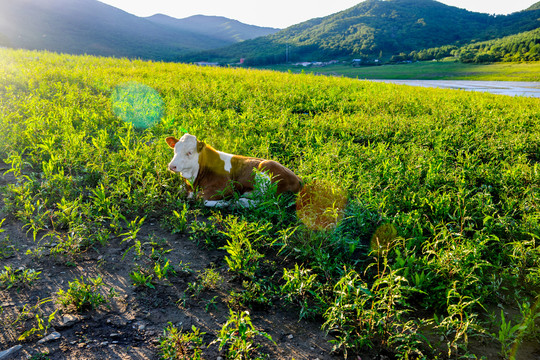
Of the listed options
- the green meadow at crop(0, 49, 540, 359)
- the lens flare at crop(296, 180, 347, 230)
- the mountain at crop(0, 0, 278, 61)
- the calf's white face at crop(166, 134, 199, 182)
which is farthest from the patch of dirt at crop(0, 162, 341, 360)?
the mountain at crop(0, 0, 278, 61)

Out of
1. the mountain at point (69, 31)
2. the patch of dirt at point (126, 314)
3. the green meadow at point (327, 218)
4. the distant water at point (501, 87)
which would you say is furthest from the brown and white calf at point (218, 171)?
the mountain at point (69, 31)

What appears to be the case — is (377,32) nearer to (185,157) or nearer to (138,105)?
(138,105)

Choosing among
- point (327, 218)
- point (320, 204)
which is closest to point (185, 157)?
point (320, 204)

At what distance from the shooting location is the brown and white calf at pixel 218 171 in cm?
458

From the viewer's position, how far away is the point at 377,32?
14388 cm

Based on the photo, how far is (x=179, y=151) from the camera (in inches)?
181

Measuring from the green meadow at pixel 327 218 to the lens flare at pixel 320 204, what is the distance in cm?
3

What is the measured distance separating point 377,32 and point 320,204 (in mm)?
164361

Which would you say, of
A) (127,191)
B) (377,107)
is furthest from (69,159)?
(377,107)

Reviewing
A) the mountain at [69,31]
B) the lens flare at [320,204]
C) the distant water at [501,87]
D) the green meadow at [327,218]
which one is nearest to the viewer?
the green meadow at [327,218]

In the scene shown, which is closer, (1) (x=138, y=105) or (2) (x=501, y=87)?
(1) (x=138, y=105)

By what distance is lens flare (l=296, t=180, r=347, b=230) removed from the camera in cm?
397

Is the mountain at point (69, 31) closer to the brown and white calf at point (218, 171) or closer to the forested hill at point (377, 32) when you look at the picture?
the forested hill at point (377, 32)

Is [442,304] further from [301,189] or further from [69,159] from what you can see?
[69,159]
